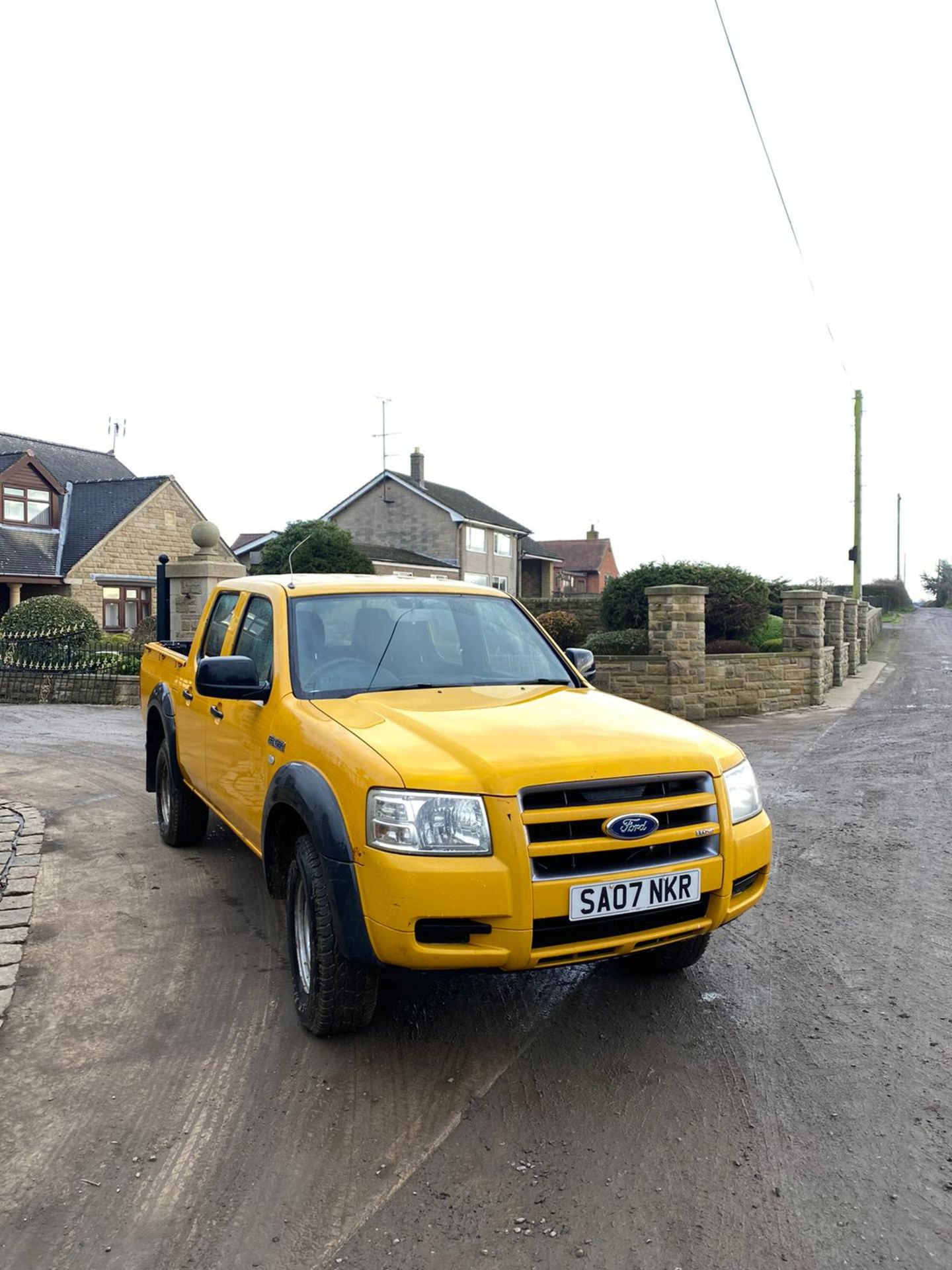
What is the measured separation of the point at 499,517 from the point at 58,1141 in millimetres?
51058

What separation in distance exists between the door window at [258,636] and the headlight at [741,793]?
2.23 meters

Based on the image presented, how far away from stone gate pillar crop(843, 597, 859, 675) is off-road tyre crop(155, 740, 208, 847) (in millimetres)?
18903

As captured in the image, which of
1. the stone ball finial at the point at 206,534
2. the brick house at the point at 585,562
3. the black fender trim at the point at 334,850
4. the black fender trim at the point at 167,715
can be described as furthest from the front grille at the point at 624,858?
the brick house at the point at 585,562

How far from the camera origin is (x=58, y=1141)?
3150 millimetres

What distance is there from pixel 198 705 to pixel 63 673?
43.6 ft

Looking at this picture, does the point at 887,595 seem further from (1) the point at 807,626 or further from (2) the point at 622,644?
(2) the point at 622,644

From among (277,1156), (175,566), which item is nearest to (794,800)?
(277,1156)

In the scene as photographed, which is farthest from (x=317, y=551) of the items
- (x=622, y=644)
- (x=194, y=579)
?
(x=622, y=644)

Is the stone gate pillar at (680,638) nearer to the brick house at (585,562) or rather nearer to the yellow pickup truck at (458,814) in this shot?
the yellow pickup truck at (458,814)

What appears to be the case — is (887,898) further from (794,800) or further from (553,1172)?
(553,1172)

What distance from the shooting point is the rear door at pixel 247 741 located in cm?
448

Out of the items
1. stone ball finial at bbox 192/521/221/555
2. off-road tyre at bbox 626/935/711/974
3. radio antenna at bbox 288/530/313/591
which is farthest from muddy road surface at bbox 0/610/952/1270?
radio antenna at bbox 288/530/313/591

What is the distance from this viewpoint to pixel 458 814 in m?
3.31

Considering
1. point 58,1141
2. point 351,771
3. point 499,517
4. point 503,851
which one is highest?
point 499,517
